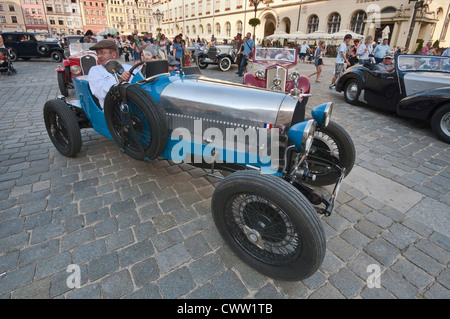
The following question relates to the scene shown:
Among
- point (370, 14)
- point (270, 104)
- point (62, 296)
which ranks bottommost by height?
point (62, 296)

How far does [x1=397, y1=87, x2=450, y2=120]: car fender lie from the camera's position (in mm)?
4887

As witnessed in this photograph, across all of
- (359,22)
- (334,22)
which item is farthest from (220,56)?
(334,22)

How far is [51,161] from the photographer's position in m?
3.61

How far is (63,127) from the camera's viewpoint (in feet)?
11.9

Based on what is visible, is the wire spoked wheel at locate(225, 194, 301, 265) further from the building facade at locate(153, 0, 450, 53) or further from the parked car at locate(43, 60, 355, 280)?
the building facade at locate(153, 0, 450, 53)

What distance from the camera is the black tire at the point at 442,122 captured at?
4.80 metres

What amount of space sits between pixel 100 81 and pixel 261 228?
271 centimetres

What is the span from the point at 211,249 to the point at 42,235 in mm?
1573

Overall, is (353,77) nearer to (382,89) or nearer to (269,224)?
(382,89)

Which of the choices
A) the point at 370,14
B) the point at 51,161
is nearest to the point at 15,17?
the point at 370,14

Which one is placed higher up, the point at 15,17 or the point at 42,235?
the point at 15,17

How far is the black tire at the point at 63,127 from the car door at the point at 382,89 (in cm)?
679

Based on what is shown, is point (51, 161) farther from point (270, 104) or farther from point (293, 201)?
point (293, 201)

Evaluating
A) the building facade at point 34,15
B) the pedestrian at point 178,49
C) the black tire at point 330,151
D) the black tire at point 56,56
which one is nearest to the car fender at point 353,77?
the black tire at point 330,151
